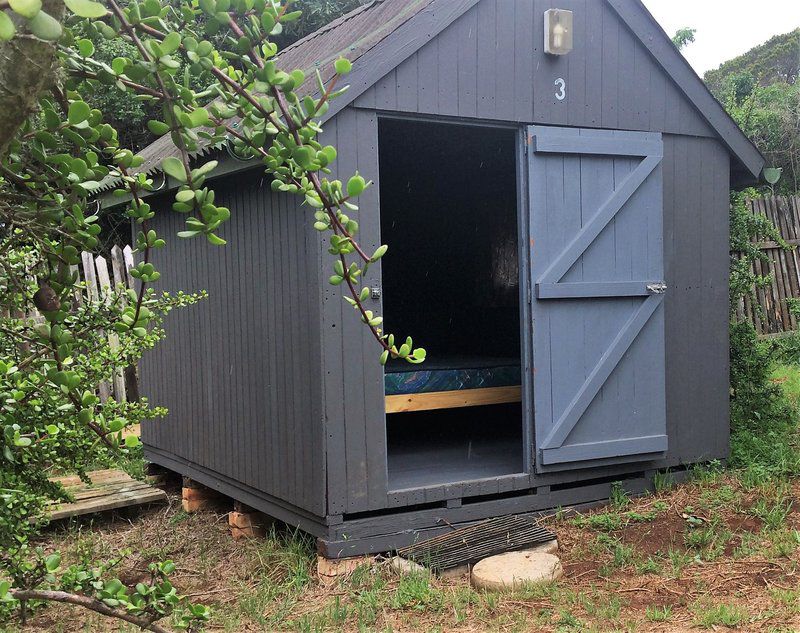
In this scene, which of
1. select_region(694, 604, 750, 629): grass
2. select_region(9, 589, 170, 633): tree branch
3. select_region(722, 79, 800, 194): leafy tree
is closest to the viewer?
select_region(9, 589, 170, 633): tree branch

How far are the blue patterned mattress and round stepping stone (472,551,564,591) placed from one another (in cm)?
143

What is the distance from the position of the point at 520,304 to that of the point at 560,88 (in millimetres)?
1388

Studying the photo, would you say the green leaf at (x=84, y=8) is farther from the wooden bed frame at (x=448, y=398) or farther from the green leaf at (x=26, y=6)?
the wooden bed frame at (x=448, y=398)

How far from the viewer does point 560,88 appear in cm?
519

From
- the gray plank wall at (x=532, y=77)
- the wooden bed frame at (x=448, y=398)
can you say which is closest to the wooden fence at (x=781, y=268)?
the gray plank wall at (x=532, y=77)

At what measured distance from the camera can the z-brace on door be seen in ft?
16.8

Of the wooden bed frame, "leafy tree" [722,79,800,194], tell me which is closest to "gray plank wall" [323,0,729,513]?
the wooden bed frame

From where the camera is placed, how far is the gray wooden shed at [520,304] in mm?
4578

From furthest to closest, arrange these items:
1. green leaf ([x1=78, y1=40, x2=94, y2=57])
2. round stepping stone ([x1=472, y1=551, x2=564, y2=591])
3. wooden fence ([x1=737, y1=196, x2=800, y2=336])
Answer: wooden fence ([x1=737, y1=196, x2=800, y2=336]) → round stepping stone ([x1=472, y1=551, x2=564, y2=591]) → green leaf ([x1=78, y1=40, x2=94, y2=57])

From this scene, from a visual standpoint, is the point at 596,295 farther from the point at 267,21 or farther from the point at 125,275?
the point at 125,275

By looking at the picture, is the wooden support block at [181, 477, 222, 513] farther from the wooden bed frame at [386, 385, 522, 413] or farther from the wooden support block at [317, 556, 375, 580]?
the wooden support block at [317, 556, 375, 580]

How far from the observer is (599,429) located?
17.4 feet

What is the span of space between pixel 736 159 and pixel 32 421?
5.58 m

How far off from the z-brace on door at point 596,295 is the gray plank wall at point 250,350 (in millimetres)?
1431
